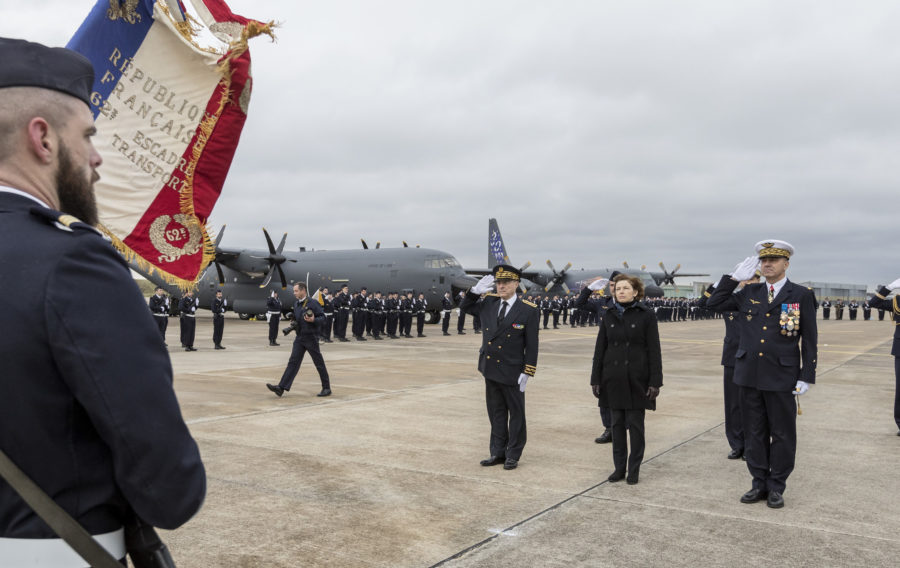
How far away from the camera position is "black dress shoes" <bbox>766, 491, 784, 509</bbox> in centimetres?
493

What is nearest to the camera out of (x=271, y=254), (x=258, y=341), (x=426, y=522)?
(x=426, y=522)

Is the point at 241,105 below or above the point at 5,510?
above

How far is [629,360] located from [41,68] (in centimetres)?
512

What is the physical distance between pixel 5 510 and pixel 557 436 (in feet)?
21.7

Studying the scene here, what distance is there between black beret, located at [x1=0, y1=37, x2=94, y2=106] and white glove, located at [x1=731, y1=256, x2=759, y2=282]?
511cm

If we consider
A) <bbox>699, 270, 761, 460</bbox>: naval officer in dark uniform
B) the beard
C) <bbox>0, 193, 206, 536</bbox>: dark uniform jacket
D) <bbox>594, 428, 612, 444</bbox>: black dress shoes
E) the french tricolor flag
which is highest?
the french tricolor flag

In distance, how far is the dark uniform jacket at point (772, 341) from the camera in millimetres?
5152

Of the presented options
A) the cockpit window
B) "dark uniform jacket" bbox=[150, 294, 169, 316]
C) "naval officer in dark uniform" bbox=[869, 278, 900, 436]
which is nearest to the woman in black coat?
"naval officer in dark uniform" bbox=[869, 278, 900, 436]

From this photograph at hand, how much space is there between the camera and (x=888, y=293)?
8.52m

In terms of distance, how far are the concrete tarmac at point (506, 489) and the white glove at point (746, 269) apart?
1.71m

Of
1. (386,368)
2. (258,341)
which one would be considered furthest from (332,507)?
(258,341)

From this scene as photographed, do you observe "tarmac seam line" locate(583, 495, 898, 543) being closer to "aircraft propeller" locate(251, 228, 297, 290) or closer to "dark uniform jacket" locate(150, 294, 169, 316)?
"dark uniform jacket" locate(150, 294, 169, 316)

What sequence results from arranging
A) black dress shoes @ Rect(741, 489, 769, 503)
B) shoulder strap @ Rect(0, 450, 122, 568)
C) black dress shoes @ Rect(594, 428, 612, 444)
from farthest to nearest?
black dress shoes @ Rect(594, 428, 612, 444)
black dress shoes @ Rect(741, 489, 769, 503)
shoulder strap @ Rect(0, 450, 122, 568)

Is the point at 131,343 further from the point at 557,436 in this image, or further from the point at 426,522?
the point at 557,436
